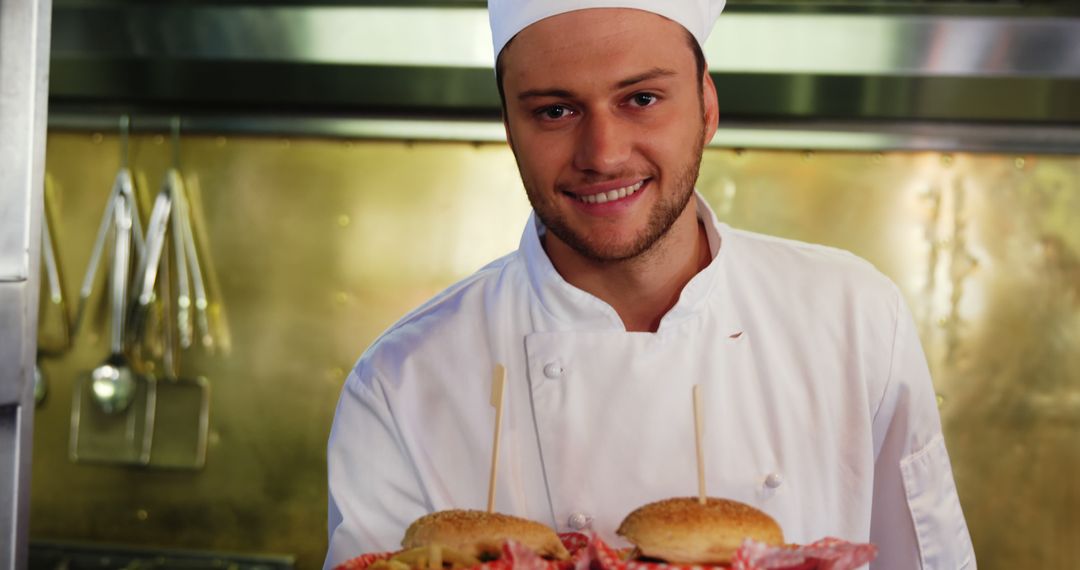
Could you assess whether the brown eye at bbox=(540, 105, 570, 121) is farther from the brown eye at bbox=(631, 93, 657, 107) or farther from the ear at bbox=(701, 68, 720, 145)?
the ear at bbox=(701, 68, 720, 145)

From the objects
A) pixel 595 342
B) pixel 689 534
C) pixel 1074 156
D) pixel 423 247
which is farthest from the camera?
pixel 423 247

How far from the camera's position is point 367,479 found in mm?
1515

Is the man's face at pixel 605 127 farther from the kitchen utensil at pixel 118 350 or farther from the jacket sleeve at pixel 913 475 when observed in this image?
the kitchen utensil at pixel 118 350

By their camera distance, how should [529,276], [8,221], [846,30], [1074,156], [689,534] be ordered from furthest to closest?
[1074,156], [846,30], [529,276], [8,221], [689,534]

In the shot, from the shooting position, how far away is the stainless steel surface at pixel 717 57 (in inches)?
88.1

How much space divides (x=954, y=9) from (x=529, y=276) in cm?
122

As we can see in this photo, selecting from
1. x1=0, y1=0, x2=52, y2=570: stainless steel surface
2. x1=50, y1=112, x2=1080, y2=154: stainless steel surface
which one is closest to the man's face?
x1=0, y1=0, x2=52, y2=570: stainless steel surface

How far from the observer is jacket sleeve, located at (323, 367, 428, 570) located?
1.48 meters

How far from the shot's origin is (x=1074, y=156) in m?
2.66

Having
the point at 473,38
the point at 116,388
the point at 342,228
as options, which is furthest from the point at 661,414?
the point at 116,388

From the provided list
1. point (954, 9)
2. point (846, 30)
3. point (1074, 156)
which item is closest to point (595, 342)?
point (846, 30)

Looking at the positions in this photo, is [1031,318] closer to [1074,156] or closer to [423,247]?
[1074,156]

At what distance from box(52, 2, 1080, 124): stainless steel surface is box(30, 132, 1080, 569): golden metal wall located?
20 cm

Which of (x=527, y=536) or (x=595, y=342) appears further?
(x=595, y=342)
